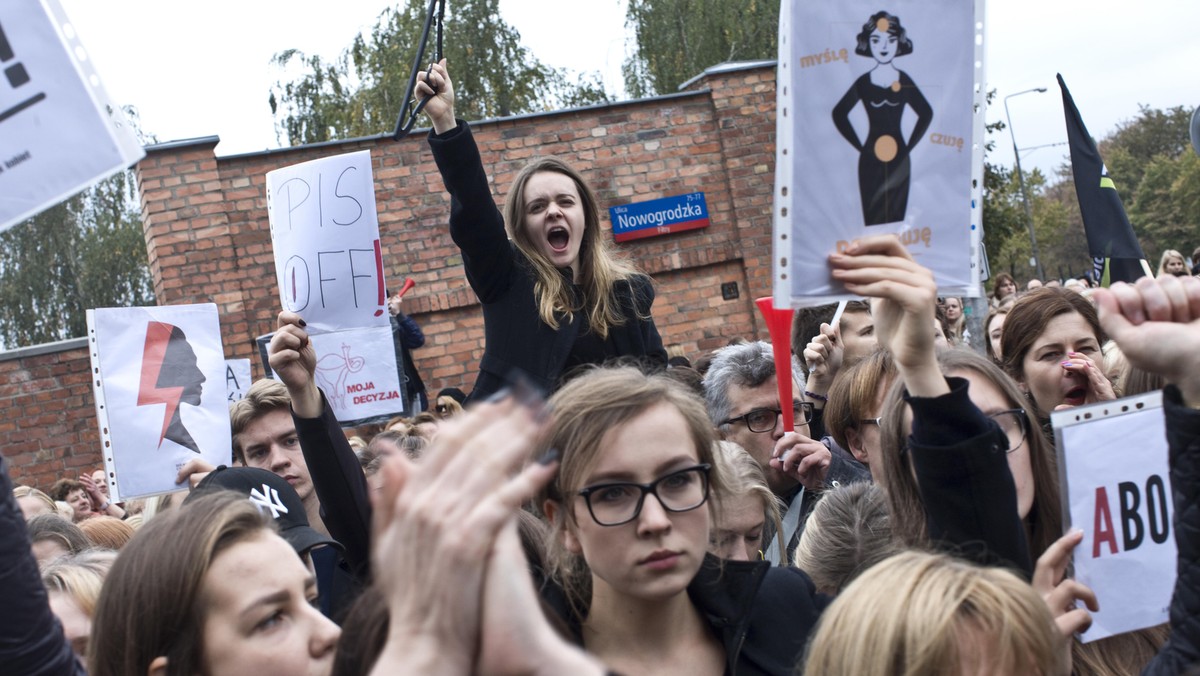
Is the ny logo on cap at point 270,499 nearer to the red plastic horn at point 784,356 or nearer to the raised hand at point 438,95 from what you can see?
the raised hand at point 438,95

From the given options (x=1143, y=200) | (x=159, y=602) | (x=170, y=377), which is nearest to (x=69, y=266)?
(x=170, y=377)

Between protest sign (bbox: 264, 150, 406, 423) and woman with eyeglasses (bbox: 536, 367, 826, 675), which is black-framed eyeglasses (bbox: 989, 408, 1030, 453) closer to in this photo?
woman with eyeglasses (bbox: 536, 367, 826, 675)

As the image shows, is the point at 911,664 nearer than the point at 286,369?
Yes

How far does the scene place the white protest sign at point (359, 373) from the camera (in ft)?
13.7

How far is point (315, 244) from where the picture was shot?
411 cm

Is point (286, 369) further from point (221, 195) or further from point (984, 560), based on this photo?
point (221, 195)

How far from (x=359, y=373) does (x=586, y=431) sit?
2.43m

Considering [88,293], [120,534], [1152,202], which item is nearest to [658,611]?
[120,534]

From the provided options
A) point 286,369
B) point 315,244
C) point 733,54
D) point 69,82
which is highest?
point 733,54

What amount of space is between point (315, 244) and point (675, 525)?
229 centimetres

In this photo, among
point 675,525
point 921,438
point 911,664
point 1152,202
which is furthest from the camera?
point 1152,202

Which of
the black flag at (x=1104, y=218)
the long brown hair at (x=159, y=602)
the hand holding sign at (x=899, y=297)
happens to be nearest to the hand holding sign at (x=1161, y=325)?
the hand holding sign at (x=899, y=297)

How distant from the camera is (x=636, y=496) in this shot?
222 centimetres

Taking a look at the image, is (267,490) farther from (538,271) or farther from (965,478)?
(965,478)
